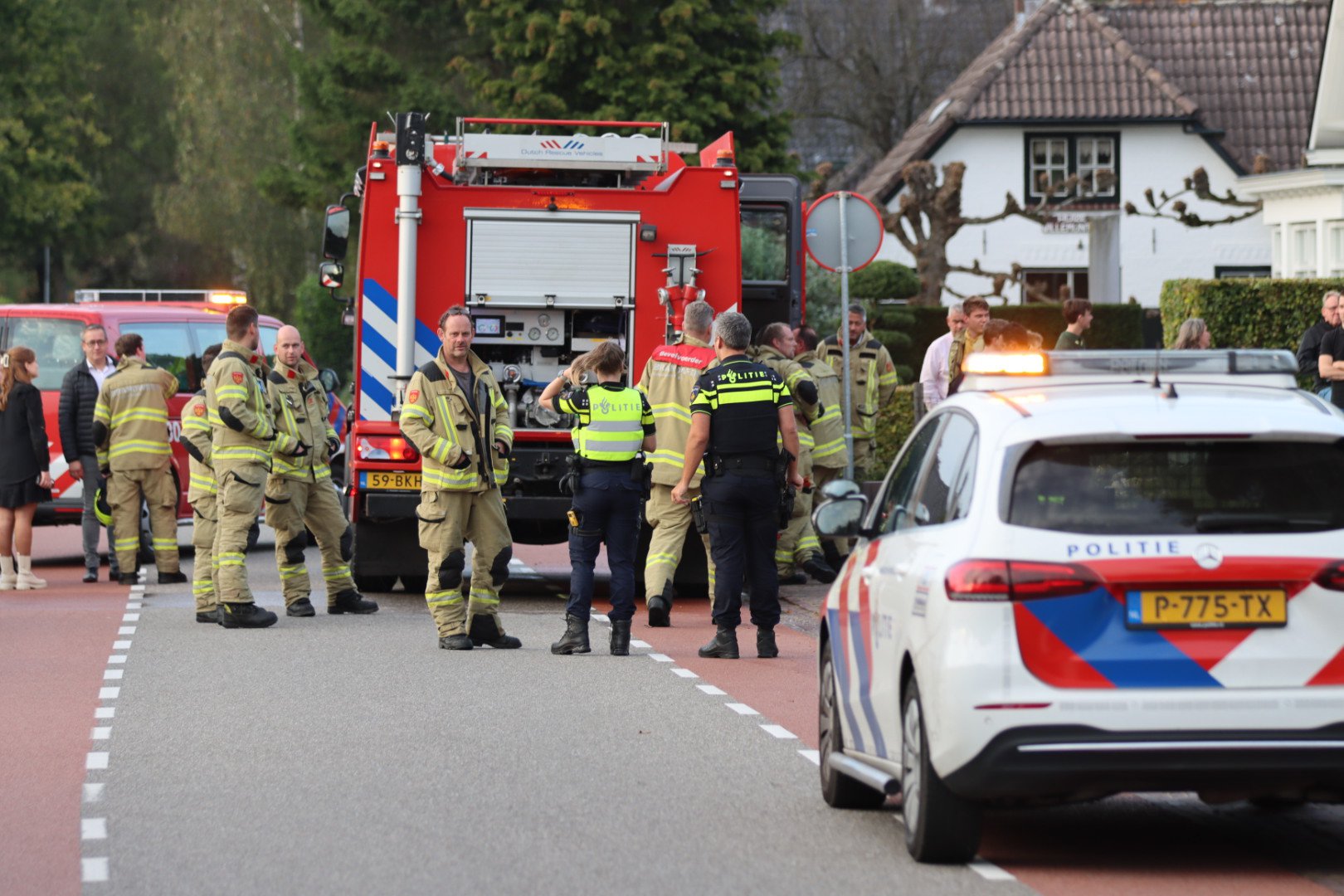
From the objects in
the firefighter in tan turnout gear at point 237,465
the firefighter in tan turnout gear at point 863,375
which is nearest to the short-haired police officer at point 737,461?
the firefighter in tan turnout gear at point 237,465

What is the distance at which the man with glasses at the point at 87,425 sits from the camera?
18109mm

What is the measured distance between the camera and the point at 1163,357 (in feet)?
25.3

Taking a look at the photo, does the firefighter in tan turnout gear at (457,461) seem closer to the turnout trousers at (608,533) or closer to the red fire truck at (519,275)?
the turnout trousers at (608,533)

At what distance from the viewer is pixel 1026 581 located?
6.78m

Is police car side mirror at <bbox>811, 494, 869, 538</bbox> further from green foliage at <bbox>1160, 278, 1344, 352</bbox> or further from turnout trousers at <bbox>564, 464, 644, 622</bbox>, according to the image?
green foliage at <bbox>1160, 278, 1344, 352</bbox>

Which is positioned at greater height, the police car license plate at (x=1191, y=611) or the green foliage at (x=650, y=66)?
the green foliage at (x=650, y=66)

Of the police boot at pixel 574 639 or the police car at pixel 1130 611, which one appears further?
the police boot at pixel 574 639

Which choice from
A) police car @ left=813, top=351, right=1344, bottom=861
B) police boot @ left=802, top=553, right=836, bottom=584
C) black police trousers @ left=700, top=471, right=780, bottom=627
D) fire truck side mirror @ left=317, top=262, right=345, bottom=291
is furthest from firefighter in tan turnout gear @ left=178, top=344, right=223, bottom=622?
police car @ left=813, top=351, right=1344, bottom=861

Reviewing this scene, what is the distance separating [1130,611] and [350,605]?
9.73 metres

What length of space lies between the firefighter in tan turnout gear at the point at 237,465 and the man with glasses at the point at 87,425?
11.0 feet

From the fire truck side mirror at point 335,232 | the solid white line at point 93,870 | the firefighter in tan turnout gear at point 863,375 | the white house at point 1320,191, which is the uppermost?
the white house at point 1320,191

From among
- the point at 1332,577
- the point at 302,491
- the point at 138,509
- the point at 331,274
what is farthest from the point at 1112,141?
the point at 1332,577

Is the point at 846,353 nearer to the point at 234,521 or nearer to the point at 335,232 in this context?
the point at 335,232

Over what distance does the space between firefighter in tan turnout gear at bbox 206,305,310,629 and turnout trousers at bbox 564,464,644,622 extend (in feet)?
8.23
